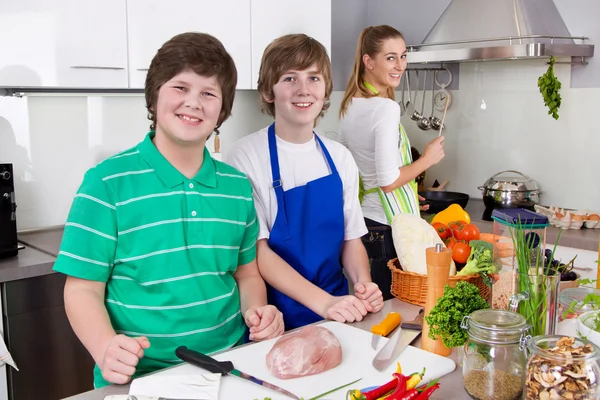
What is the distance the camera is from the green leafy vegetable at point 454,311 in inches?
42.1

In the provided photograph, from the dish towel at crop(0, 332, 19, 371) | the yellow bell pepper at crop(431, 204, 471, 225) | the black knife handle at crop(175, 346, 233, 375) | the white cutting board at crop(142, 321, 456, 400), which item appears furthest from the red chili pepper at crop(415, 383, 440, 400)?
the dish towel at crop(0, 332, 19, 371)

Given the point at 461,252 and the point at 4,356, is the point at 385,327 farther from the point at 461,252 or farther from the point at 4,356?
the point at 4,356

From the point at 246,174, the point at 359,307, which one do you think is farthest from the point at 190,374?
the point at 246,174

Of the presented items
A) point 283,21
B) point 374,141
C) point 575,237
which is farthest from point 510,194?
point 283,21

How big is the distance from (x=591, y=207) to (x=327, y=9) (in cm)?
153

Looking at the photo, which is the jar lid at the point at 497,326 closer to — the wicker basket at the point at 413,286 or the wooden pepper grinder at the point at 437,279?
the wooden pepper grinder at the point at 437,279

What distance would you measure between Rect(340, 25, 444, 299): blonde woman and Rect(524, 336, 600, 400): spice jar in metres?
1.45

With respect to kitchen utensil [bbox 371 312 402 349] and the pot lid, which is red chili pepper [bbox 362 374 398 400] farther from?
the pot lid

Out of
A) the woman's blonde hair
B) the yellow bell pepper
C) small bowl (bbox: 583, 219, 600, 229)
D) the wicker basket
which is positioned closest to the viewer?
the wicker basket

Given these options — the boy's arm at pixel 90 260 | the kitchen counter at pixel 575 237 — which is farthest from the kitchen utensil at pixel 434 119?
the boy's arm at pixel 90 260

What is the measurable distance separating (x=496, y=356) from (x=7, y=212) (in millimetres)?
1694

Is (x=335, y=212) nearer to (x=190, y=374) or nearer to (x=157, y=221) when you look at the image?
(x=157, y=221)

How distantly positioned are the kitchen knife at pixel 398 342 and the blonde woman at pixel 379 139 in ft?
3.44

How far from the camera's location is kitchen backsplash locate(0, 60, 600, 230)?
2590 mm
